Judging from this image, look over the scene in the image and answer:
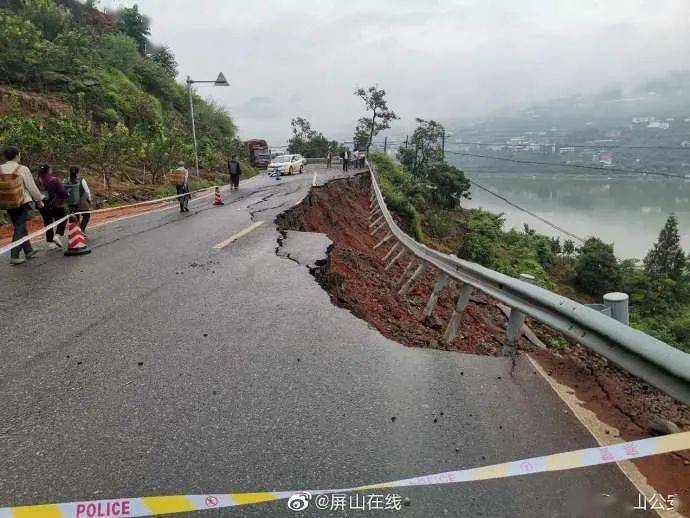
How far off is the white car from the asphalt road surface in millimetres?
26431

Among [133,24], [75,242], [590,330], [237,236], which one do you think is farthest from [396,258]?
[133,24]

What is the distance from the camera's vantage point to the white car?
31836 mm

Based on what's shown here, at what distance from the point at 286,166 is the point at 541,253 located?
2263cm

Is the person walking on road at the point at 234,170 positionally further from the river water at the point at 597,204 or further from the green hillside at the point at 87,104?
the river water at the point at 597,204

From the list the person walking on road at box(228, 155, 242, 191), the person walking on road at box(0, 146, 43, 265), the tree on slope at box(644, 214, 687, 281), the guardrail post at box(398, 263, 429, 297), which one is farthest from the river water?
the person walking on road at box(0, 146, 43, 265)

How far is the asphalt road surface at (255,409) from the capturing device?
2.36m

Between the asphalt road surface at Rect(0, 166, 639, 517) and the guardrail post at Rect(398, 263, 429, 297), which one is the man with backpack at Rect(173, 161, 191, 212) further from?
the asphalt road surface at Rect(0, 166, 639, 517)

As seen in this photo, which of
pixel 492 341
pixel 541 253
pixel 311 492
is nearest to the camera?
pixel 311 492

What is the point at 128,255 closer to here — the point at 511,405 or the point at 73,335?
the point at 73,335

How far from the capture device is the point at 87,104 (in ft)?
79.1

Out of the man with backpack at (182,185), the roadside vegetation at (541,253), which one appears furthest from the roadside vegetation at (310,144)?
the man with backpack at (182,185)

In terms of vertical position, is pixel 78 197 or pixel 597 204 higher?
pixel 78 197

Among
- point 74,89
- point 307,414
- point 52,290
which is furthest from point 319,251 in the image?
point 74,89

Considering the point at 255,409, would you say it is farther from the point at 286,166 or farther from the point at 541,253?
the point at 541,253
